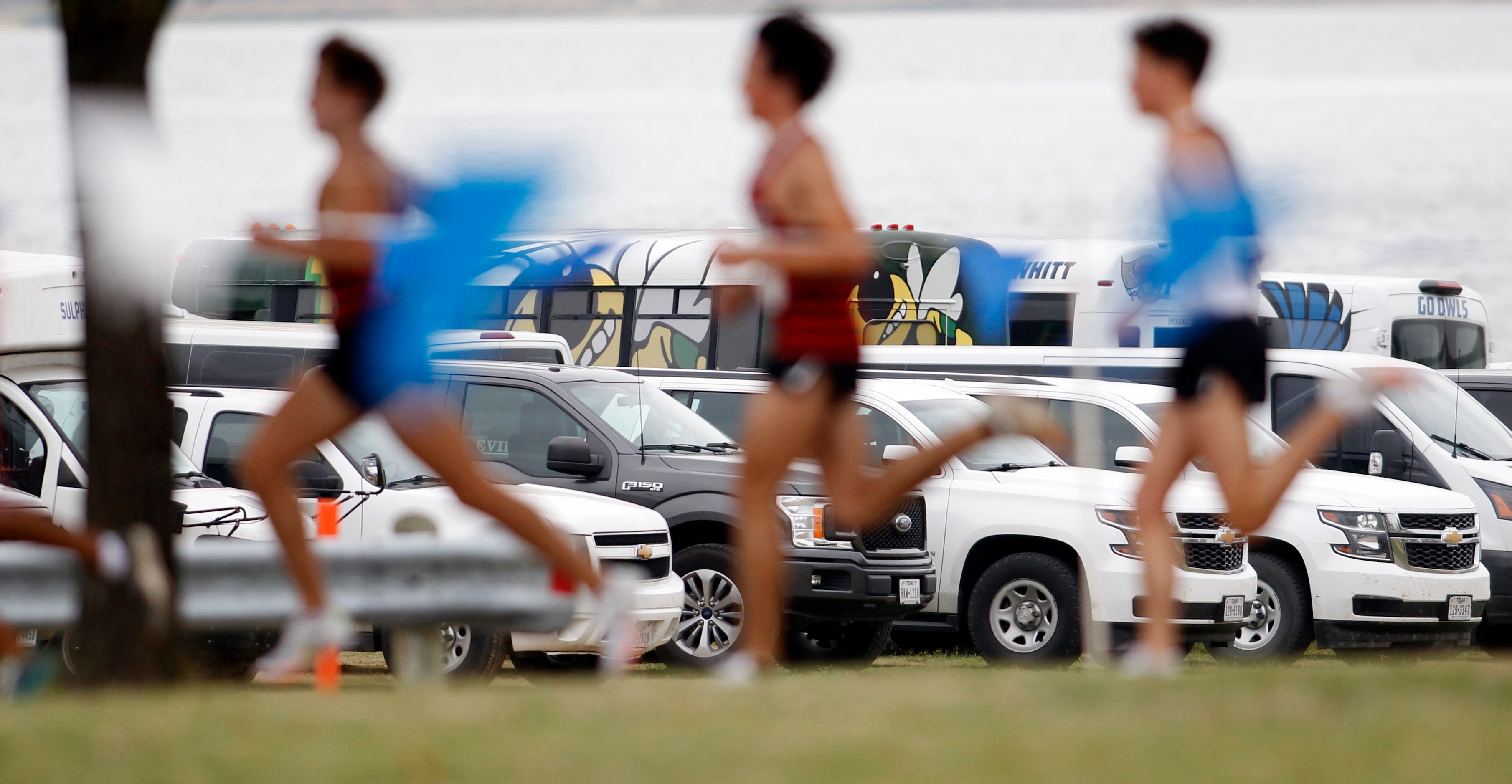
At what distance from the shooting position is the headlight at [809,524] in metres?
12.7

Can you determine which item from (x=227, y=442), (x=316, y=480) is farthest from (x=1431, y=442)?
(x=227, y=442)

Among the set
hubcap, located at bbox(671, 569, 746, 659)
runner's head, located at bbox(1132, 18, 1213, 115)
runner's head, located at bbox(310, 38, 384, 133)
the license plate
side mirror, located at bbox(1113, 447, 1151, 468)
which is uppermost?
runner's head, located at bbox(1132, 18, 1213, 115)

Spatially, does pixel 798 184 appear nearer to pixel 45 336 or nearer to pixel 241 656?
pixel 241 656

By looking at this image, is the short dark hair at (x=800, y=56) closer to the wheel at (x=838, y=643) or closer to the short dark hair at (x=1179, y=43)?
the short dark hair at (x=1179, y=43)

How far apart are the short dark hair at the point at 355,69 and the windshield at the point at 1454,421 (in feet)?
35.6

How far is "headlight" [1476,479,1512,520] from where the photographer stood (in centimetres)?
1512

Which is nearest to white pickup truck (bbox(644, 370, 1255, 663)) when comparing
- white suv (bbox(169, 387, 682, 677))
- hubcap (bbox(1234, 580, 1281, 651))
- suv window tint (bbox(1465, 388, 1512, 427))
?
hubcap (bbox(1234, 580, 1281, 651))

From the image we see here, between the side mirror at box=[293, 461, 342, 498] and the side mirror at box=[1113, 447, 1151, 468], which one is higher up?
the side mirror at box=[1113, 447, 1151, 468]

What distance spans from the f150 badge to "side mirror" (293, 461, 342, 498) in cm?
206

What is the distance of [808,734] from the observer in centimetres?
458

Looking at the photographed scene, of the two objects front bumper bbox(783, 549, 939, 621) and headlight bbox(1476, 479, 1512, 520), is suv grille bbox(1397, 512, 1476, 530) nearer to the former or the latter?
headlight bbox(1476, 479, 1512, 520)

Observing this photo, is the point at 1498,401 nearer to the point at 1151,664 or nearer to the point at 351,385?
the point at 1151,664

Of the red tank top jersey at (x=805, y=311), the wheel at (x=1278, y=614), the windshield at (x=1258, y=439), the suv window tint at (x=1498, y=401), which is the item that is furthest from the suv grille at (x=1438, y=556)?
the red tank top jersey at (x=805, y=311)

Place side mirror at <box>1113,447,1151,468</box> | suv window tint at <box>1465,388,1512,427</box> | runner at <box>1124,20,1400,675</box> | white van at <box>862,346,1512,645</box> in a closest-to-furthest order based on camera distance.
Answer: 1. runner at <box>1124,20,1400,675</box>
2. side mirror at <box>1113,447,1151,468</box>
3. white van at <box>862,346,1512,645</box>
4. suv window tint at <box>1465,388,1512,427</box>
